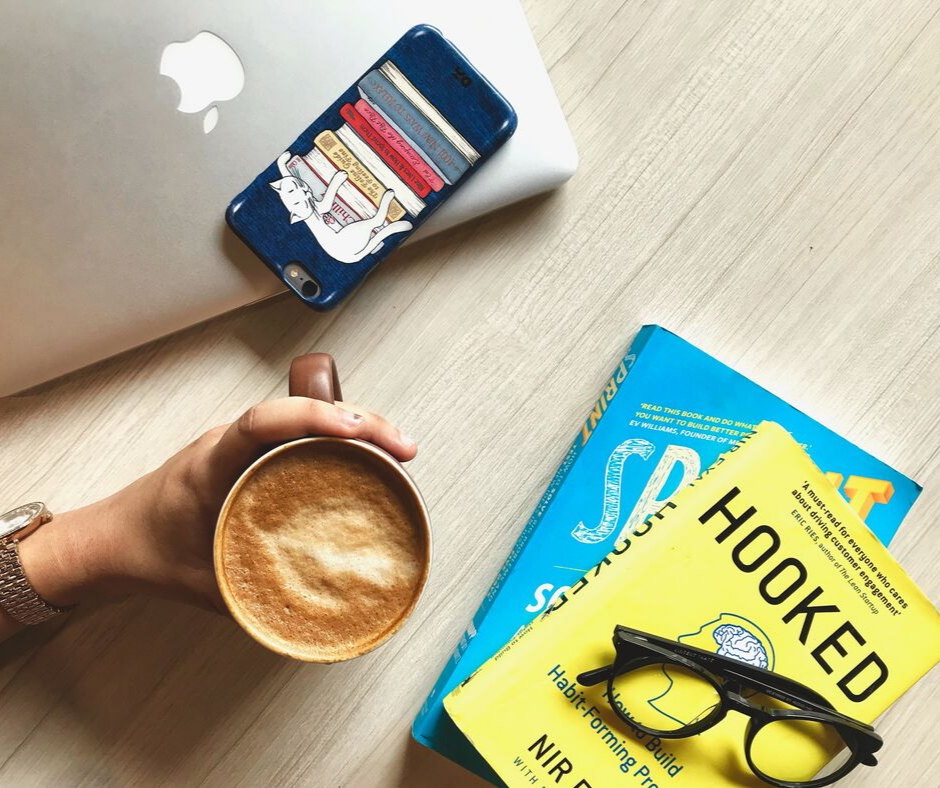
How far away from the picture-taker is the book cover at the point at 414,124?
614 millimetres

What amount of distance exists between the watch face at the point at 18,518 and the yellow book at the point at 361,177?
395mm

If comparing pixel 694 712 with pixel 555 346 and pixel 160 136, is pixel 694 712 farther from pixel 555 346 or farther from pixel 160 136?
pixel 160 136

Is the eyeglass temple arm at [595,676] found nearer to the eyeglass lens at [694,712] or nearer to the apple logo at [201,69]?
the eyeglass lens at [694,712]

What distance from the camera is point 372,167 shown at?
2.05ft

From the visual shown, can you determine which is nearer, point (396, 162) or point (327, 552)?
point (327, 552)

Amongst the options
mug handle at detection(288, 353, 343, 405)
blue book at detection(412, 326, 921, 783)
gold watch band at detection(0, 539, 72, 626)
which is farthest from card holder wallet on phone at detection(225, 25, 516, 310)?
gold watch band at detection(0, 539, 72, 626)

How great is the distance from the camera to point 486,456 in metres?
0.68

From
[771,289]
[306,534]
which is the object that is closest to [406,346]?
[306,534]

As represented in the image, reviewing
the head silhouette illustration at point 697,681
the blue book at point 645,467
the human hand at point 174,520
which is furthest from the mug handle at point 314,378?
the head silhouette illustration at point 697,681

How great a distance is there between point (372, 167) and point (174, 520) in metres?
0.33

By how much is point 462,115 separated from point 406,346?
201 millimetres

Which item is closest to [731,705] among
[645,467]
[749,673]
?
[749,673]

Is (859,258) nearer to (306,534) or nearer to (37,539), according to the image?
(306,534)

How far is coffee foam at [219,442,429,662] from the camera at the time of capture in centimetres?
49
